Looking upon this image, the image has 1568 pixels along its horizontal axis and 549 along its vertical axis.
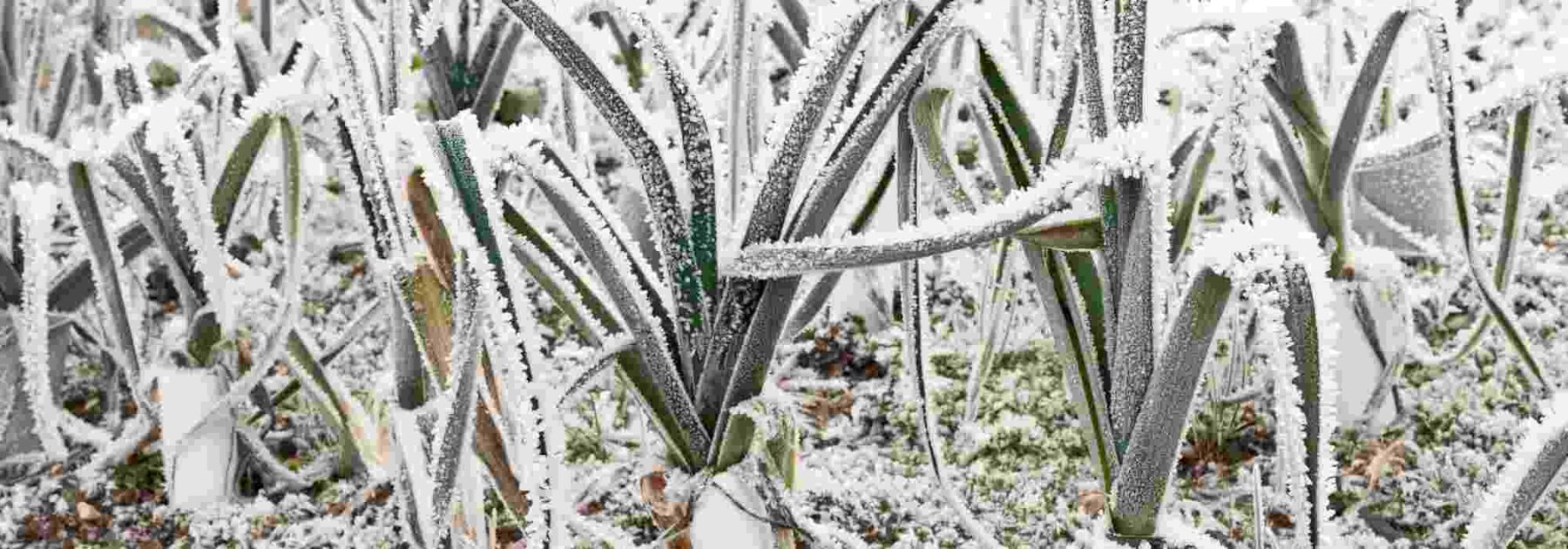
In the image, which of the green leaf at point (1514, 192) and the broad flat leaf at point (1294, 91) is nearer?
the green leaf at point (1514, 192)

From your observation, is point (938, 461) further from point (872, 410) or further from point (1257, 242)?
point (872, 410)

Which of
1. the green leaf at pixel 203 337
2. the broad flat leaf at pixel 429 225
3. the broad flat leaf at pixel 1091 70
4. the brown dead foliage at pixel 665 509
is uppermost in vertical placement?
the broad flat leaf at pixel 1091 70

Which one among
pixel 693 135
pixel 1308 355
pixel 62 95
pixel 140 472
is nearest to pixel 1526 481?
pixel 1308 355

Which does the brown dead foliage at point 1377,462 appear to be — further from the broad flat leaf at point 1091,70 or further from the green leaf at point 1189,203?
the broad flat leaf at point 1091,70

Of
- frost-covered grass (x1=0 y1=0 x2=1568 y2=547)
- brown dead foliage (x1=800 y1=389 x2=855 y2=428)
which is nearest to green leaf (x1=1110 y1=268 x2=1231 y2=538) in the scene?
frost-covered grass (x1=0 y1=0 x2=1568 y2=547)

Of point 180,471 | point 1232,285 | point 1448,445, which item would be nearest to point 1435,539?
point 1448,445

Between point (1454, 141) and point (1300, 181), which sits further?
point (1300, 181)

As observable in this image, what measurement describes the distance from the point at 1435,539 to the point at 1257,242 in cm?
62

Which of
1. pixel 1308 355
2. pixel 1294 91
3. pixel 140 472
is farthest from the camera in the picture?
pixel 140 472

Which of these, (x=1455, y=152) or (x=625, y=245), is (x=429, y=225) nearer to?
(x=625, y=245)

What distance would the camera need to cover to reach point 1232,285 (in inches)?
28.0

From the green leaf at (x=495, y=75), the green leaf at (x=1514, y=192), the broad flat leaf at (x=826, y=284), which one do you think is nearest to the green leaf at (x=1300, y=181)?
the green leaf at (x=1514, y=192)

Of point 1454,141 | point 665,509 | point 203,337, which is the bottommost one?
point 665,509

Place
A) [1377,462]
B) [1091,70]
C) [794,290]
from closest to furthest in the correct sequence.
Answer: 1. [1091,70]
2. [794,290]
3. [1377,462]
